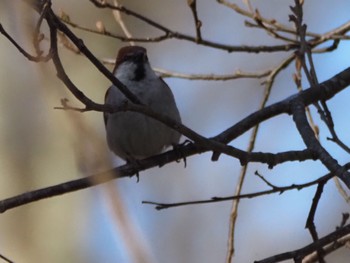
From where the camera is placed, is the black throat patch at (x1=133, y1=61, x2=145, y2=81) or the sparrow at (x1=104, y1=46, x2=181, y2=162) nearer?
the sparrow at (x1=104, y1=46, x2=181, y2=162)

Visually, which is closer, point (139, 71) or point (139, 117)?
point (139, 117)

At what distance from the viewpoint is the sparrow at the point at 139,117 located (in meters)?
3.61

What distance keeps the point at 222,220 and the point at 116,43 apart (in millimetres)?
1840

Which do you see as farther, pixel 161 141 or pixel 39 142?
pixel 39 142

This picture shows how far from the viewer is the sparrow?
3607 mm

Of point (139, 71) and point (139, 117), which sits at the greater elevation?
point (139, 71)

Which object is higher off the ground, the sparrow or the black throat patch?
the black throat patch

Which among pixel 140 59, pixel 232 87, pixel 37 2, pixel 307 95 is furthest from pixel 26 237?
pixel 37 2

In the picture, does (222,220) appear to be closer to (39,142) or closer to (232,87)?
(232,87)

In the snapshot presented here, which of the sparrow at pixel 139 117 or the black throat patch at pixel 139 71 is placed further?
the black throat patch at pixel 139 71

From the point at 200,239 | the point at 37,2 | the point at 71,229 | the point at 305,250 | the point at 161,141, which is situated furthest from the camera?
the point at 71,229

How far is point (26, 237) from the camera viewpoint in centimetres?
709

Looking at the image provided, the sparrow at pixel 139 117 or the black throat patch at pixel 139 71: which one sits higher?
the black throat patch at pixel 139 71

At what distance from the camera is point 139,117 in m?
3.60
